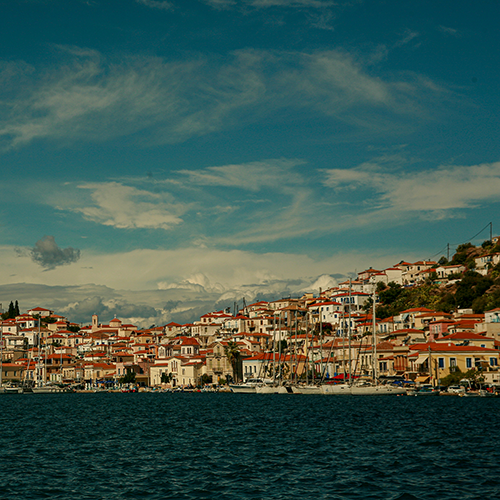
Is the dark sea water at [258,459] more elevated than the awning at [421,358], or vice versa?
the awning at [421,358]

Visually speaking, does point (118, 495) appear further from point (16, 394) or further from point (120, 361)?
point (120, 361)

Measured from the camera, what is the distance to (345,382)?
108750mm

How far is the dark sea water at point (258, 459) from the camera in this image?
25.5 metres

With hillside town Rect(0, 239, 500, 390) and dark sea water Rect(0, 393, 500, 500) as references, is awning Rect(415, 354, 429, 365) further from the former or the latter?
dark sea water Rect(0, 393, 500, 500)

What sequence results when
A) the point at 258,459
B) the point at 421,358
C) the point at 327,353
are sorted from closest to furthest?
the point at 258,459 → the point at 421,358 → the point at 327,353

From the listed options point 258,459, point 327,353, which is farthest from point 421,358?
point 258,459

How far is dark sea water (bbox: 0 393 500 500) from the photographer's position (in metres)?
25.5

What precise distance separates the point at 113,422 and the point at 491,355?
7074 centimetres

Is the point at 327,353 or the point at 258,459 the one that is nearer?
the point at 258,459

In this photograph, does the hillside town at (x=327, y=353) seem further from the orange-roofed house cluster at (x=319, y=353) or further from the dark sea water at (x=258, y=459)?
the dark sea water at (x=258, y=459)

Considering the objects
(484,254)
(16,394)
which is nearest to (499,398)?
(484,254)

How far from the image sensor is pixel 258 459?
33.4 metres

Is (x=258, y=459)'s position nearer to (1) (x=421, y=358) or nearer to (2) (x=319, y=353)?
(1) (x=421, y=358)

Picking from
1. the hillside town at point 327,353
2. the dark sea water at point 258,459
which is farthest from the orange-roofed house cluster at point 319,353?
the dark sea water at point 258,459
